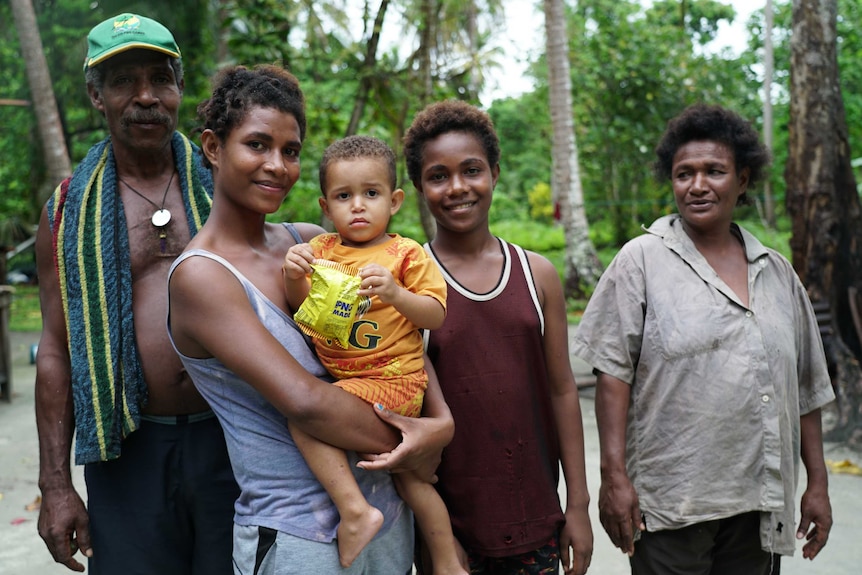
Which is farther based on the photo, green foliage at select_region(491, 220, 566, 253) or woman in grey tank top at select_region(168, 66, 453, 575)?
green foliage at select_region(491, 220, 566, 253)

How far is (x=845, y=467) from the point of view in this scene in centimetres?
502

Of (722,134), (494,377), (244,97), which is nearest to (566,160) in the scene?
(722,134)

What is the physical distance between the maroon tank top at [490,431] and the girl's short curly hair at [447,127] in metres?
0.45

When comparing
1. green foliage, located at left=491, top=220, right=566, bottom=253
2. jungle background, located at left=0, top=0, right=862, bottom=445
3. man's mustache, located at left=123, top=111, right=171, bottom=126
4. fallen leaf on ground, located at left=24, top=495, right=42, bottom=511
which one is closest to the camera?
man's mustache, located at left=123, top=111, right=171, bottom=126

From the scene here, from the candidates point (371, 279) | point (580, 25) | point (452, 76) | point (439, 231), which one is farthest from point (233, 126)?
point (580, 25)

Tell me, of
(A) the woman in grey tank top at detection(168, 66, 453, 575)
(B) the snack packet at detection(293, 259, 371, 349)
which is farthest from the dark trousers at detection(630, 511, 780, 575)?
(B) the snack packet at detection(293, 259, 371, 349)

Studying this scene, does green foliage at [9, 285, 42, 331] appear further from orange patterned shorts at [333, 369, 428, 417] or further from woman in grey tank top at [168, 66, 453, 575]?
orange patterned shorts at [333, 369, 428, 417]

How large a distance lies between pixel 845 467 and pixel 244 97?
4.58 m

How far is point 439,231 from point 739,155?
1.07 m

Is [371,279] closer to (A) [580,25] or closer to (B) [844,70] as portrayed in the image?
(A) [580,25]

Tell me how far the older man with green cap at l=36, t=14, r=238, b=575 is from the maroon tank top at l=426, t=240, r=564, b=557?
678 mm

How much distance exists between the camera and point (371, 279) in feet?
6.31

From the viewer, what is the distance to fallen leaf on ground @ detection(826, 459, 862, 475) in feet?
16.3

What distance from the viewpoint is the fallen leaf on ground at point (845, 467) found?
498cm
